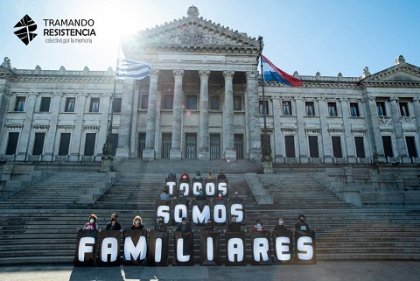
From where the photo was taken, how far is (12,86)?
110 ft

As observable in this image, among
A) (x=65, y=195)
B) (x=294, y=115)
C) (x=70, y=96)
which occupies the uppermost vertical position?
(x=70, y=96)

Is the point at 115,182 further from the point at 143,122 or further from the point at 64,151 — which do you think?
the point at 64,151

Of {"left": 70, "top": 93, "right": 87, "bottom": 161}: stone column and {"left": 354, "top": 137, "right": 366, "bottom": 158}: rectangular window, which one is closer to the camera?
{"left": 70, "top": 93, "right": 87, "bottom": 161}: stone column

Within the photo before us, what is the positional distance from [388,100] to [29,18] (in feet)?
124

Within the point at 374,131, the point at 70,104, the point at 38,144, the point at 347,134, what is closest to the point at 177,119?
the point at 70,104

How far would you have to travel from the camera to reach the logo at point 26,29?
691 inches

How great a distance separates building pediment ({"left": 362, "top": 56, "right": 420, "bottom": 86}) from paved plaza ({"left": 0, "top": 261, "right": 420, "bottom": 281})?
105ft

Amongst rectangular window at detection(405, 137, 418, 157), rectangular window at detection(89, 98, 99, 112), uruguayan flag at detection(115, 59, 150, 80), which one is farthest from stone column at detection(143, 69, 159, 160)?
rectangular window at detection(405, 137, 418, 157)

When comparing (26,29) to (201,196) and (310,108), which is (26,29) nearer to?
(201,196)

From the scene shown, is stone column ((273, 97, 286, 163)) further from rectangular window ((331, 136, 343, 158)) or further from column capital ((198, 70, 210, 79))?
column capital ((198, 70, 210, 79))

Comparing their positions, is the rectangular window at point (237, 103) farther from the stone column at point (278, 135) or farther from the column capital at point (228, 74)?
the stone column at point (278, 135)

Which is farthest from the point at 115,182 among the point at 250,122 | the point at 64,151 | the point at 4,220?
the point at 64,151

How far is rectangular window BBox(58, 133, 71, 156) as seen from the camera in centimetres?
3198

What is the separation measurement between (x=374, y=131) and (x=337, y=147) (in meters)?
4.70
